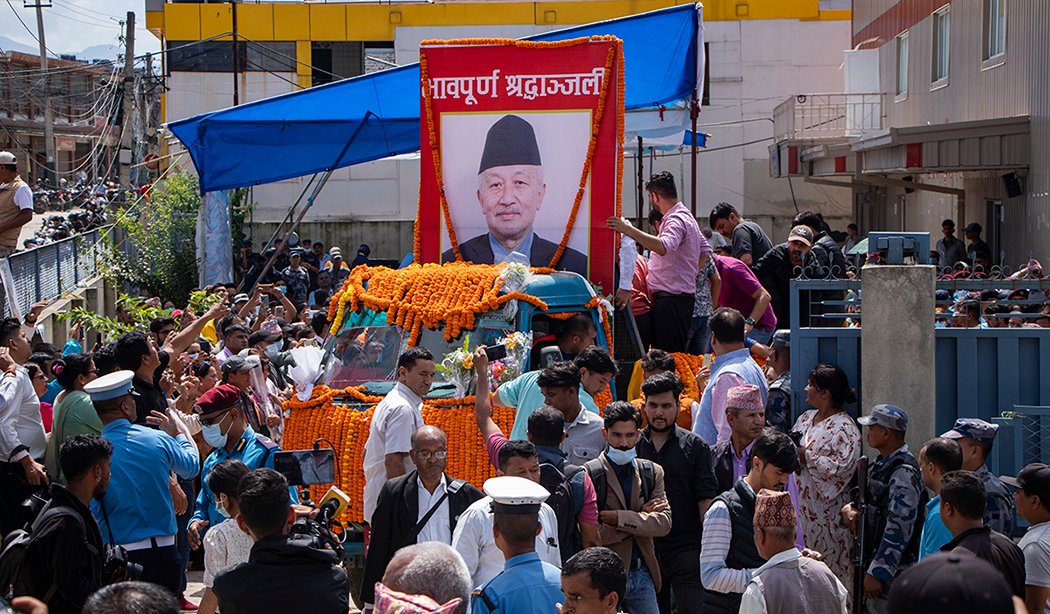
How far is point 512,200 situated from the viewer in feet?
36.8

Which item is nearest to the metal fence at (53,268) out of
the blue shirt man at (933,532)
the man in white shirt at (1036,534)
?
the blue shirt man at (933,532)

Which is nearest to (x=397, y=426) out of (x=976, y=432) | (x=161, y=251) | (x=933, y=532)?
(x=933, y=532)

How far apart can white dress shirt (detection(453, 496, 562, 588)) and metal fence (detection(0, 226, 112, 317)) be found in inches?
392

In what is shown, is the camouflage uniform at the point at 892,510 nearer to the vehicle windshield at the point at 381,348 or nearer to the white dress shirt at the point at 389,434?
the white dress shirt at the point at 389,434

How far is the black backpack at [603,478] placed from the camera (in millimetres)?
6707

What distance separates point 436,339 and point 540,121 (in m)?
2.74

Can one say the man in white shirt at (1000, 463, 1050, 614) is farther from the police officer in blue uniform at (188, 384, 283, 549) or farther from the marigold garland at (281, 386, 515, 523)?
the police officer in blue uniform at (188, 384, 283, 549)

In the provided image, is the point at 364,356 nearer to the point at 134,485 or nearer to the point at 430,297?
the point at 430,297

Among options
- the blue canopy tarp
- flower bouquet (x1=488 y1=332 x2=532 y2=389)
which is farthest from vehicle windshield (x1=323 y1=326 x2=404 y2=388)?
the blue canopy tarp

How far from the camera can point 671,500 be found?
711 centimetres

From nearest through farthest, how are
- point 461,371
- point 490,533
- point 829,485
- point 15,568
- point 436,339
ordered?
1. point 15,568
2. point 490,533
3. point 829,485
4. point 461,371
5. point 436,339

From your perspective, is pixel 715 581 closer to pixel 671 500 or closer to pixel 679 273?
pixel 671 500

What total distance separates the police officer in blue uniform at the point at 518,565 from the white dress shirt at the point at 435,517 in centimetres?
104

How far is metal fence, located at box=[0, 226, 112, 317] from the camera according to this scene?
18.8 metres
